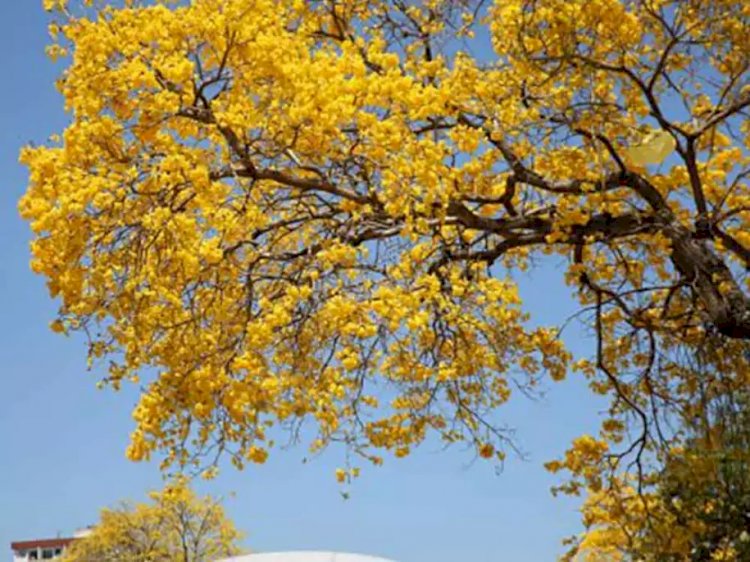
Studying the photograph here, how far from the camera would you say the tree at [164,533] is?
25969mm

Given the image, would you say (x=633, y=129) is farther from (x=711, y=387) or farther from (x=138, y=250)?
(x=138, y=250)

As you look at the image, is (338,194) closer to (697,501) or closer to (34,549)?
(697,501)

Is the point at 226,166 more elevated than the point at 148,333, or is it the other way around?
the point at 226,166

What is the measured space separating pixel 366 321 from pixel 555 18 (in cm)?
228

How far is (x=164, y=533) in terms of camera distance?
26812 mm

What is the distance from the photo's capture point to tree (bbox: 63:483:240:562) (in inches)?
1022

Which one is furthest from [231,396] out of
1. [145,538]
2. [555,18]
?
[145,538]

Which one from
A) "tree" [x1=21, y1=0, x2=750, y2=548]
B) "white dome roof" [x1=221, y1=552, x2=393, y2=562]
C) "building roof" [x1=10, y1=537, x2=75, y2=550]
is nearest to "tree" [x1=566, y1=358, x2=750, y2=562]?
"tree" [x1=21, y1=0, x2=750, y2=548]

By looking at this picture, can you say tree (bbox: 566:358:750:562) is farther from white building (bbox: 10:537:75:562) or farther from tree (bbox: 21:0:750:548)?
white building (bbox: 10:537:75:562)

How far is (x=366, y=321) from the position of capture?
633 centimetres

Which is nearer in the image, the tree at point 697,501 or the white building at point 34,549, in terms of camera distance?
the tree at point 697,501

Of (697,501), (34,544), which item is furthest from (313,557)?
(34,544)

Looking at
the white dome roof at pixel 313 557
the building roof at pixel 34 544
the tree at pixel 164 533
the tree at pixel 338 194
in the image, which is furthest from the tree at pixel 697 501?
the building roof at pixel 34 544

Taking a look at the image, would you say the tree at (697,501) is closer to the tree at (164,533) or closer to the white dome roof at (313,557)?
the white dome roof at (313,557)
